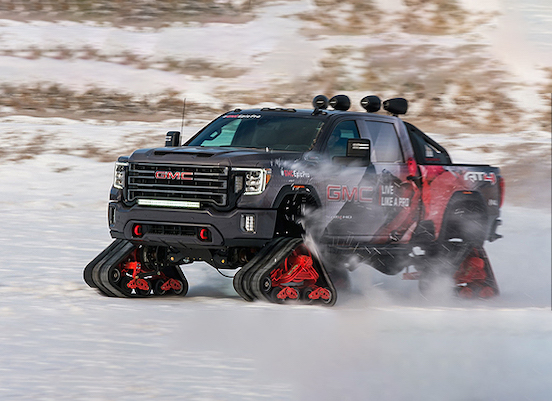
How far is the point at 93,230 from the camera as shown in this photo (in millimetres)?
15320

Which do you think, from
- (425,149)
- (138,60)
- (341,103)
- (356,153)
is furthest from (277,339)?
(138,60)

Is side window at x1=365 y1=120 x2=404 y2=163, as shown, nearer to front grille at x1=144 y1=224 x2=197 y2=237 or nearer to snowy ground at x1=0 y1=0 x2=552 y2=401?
snowy ground at x1=0 y1=0 x2=552 y2=401

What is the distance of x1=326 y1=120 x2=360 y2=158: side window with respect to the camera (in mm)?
9688

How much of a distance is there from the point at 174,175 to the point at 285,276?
138cm

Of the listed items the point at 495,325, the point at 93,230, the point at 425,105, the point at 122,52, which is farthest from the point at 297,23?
the point at 495,325

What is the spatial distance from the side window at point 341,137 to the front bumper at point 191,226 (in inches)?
44.4

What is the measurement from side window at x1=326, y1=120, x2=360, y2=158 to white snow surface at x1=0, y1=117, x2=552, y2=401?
1498mm

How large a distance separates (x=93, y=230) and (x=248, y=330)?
25.9 feet

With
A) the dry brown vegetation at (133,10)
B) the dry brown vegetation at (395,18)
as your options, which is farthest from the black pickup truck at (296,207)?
the dry brown vegetation at (133,10)

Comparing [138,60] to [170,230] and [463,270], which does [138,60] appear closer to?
[463,270]

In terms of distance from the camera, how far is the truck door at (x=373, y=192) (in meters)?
9.53

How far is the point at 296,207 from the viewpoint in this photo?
9367 millimetres

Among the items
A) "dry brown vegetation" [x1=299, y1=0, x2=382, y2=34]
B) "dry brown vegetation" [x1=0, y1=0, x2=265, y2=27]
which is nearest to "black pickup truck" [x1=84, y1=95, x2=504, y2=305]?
"dry brown vegetation" [x1=299, y1=0, x2=382, y2=34]

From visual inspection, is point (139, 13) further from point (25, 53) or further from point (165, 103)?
point (165, 103)
